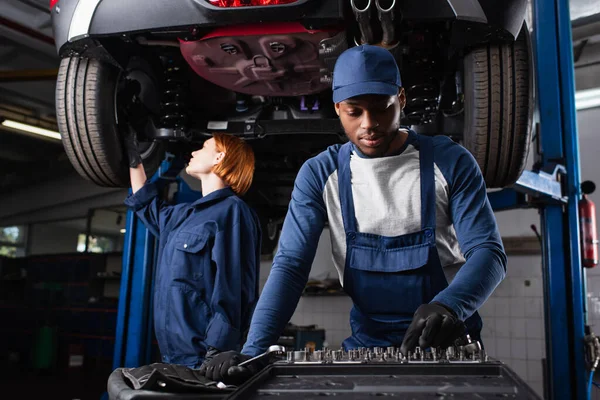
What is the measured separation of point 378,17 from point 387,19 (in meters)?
0.03

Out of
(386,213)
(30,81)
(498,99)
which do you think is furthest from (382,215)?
(30,81)

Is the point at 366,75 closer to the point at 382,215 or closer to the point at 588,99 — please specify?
the point at 382,215

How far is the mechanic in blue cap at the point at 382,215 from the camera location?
1.11 metres

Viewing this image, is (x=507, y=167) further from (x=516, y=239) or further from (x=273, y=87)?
(x=516, y=239)

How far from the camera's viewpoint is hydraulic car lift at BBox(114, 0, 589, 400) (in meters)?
2.57

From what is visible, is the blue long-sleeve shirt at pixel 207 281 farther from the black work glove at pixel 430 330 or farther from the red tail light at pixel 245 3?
the black work glove at pixel 430 330

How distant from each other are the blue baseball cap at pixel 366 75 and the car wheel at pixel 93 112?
3.71ft

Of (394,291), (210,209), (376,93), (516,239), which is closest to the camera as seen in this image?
(376,93)

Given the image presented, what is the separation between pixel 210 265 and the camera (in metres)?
1.90

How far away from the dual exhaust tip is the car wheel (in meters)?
0.94

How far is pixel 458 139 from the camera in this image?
2002mm

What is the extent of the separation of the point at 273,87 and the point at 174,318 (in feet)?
2.83

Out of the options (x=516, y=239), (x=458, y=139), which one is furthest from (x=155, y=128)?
(x=516, y=239)

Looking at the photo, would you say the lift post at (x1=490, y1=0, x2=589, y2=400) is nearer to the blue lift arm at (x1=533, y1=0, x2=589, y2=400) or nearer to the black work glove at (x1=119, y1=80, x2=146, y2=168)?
the blue lift arm at (x1=533, y1=0, x2=589, y2=400)
